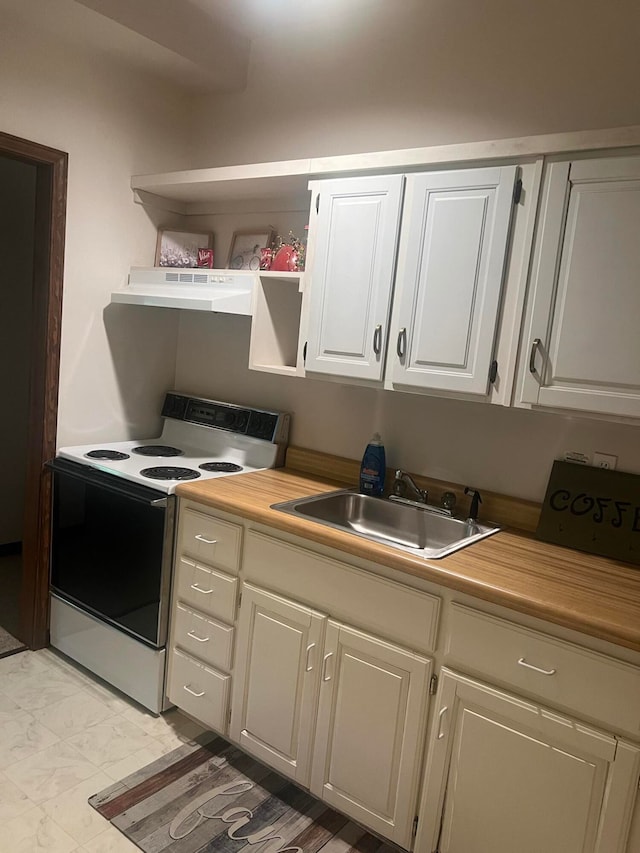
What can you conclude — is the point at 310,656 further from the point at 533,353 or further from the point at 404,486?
the point at 533,353

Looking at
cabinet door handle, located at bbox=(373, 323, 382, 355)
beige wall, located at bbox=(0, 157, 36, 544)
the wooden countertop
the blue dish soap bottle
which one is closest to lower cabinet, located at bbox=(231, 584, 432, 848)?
the wooden countertop

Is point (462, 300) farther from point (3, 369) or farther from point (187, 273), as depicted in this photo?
point (3, 369)

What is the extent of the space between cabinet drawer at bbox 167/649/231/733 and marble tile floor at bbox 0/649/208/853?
0.13 m

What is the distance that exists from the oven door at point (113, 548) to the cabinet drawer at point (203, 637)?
72 millimetres

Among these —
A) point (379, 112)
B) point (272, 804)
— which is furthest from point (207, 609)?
point (379, 112)

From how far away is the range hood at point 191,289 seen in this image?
2.41 metres

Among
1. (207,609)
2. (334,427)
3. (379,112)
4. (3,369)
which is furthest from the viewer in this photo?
(3,369)

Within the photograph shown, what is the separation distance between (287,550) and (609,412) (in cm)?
100

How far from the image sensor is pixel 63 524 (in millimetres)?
2604

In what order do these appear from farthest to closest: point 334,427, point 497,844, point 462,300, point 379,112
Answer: point 334,427 < point 379,112 < point 462,300 < point 497,844

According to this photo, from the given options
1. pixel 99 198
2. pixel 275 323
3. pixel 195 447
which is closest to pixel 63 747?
pixel 195 447

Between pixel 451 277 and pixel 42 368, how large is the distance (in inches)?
66.6

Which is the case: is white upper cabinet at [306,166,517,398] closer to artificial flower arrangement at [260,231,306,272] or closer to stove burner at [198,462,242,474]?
artificial flower arrangement at [260,231,306,272]

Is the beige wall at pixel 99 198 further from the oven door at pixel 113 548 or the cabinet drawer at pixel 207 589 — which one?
the cabinet drawer at pixel 207 589
